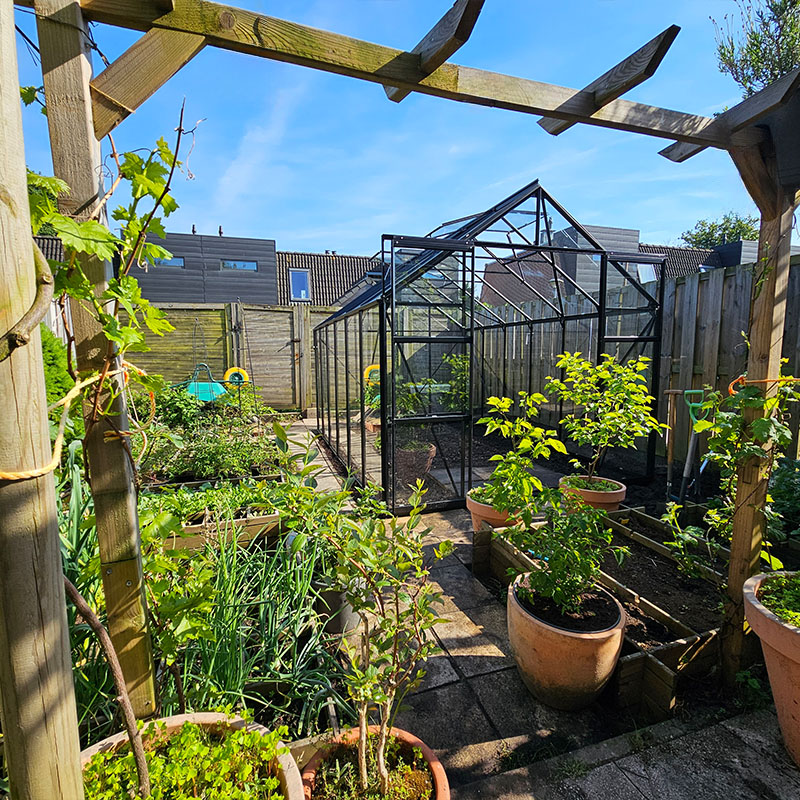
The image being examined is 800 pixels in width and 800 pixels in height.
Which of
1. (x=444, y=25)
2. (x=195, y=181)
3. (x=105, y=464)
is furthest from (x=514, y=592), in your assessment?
(x=444, y=25)

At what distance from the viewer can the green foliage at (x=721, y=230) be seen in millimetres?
16594

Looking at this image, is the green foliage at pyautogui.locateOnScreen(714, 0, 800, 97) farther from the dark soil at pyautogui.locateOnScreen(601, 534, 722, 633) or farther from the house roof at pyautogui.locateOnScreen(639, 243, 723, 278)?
the dark soil at pyautogui.locateOnScreen(601, 534, 722, 633)

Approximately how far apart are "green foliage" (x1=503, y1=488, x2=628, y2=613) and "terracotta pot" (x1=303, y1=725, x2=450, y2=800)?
0.88 metres

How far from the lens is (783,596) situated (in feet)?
5.63

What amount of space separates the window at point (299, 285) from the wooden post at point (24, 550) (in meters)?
16.7

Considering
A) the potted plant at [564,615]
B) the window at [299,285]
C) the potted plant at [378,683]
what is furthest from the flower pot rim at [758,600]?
the window at [299,285]

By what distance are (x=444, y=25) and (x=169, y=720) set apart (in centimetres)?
233

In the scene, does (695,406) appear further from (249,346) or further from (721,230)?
(721,230)

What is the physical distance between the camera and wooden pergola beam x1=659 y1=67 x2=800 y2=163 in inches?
69.6

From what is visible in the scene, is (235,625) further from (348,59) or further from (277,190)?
(277,190)

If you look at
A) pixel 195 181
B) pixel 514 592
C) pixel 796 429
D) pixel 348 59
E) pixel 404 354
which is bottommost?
pixel 514 592

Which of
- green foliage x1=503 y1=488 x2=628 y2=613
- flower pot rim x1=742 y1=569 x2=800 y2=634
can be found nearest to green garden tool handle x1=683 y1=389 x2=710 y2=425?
flower pot rim x1=742 y1=569 x2=800 y2=634

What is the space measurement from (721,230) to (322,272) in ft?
52.7

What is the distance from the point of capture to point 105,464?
123 centimetres
